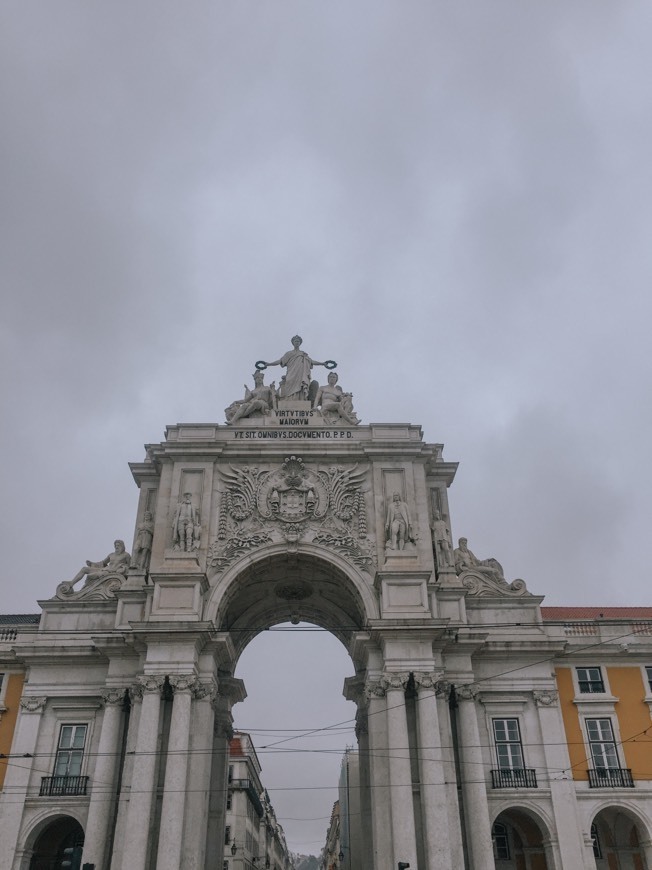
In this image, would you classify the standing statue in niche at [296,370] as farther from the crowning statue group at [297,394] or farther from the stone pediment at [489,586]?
the stone pediment at [489,586]

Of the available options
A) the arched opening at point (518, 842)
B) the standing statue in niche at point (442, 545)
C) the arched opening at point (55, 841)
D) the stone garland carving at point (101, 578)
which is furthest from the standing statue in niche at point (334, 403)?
the arched opening at point (55, 841)

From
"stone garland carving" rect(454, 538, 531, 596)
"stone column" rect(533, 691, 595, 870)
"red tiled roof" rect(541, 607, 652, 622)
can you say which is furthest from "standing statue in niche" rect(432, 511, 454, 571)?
"red tiled roof" rect(541, 607, 652, 622)

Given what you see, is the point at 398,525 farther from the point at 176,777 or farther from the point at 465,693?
the point at 176,777

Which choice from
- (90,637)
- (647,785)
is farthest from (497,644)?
(90,637)

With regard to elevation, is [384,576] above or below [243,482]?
below

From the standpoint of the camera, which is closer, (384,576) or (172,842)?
(172,842)

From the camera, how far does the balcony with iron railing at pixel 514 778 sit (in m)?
26.6

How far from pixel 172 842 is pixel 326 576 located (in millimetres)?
10919

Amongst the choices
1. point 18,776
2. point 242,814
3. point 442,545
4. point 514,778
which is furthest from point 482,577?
point 242,814

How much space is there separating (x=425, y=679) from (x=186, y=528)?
10.3 metres

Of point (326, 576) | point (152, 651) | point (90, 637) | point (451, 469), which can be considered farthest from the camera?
point (451, 469)

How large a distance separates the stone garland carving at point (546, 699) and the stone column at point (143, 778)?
13623 millimetres

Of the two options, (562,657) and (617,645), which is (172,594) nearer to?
(562,657)

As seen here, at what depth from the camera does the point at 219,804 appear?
2972 cm
